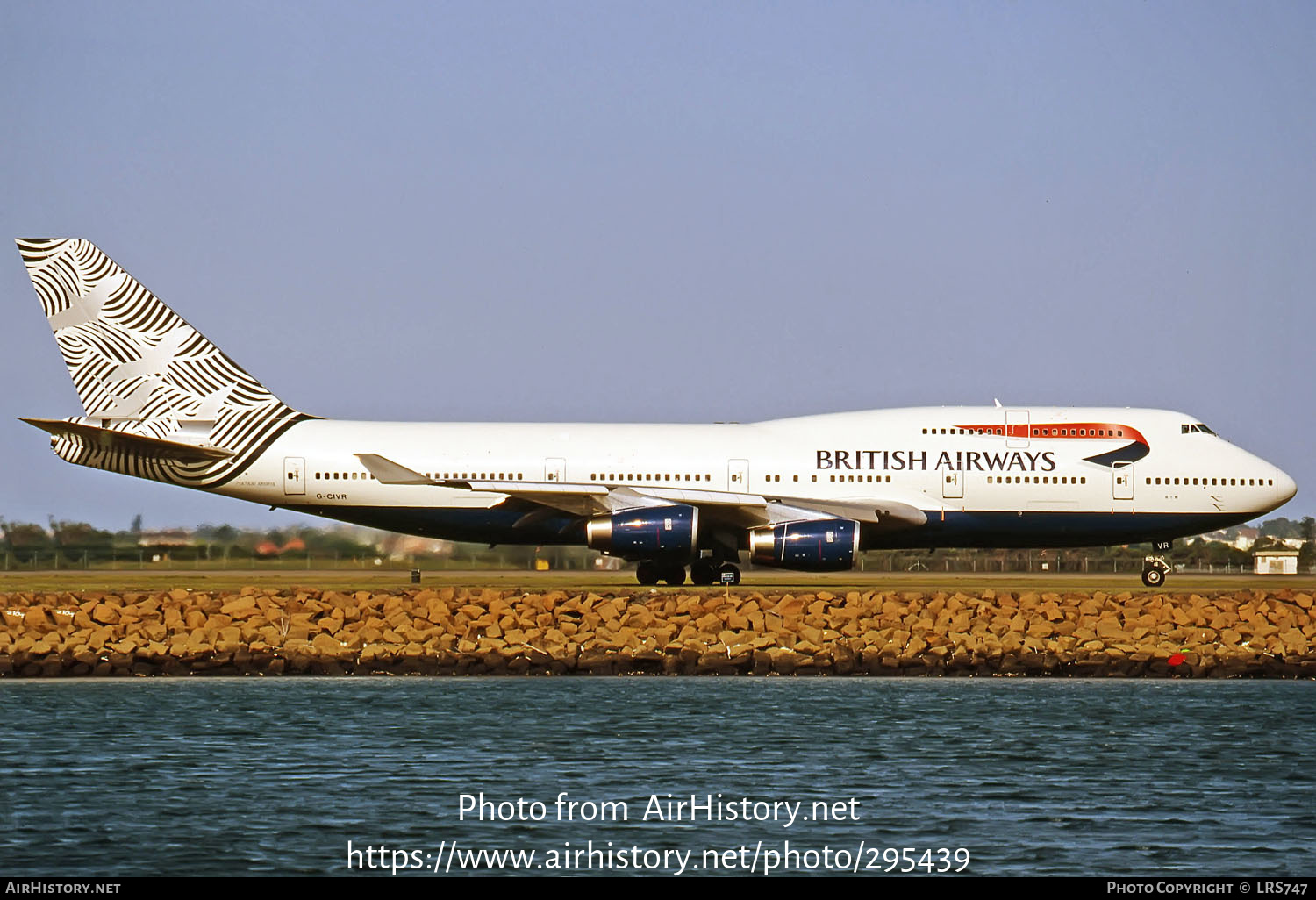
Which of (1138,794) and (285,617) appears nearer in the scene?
(1138,794)

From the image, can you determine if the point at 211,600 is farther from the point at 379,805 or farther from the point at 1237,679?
the point at 1237,679

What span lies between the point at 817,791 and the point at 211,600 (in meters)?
17.7

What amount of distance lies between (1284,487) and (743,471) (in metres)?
13.0

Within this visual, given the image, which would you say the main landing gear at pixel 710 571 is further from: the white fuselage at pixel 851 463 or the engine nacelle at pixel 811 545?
the engine nacelle at pixel 811 545

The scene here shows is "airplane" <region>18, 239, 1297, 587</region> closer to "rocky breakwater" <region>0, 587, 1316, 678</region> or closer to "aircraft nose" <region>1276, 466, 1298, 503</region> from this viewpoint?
"aircraft nose" <region>1276, 466, 1298, 503</region>

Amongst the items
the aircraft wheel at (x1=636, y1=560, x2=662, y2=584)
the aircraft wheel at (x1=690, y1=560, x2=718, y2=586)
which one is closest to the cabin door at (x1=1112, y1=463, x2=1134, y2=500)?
the aircraft wheel at (x1=690, y1=560, x2=718, y2=586)

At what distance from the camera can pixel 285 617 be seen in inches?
1281

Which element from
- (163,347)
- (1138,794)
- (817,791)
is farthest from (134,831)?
(163,347)

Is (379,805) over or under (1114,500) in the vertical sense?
under

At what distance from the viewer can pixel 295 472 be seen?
40.8 meters

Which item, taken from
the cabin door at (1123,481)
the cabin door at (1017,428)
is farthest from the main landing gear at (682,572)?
the cabin door at (1123,481)

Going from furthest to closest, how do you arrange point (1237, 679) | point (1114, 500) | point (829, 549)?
point (1114, 500)
point (829, 549)
point (1237, 679)
